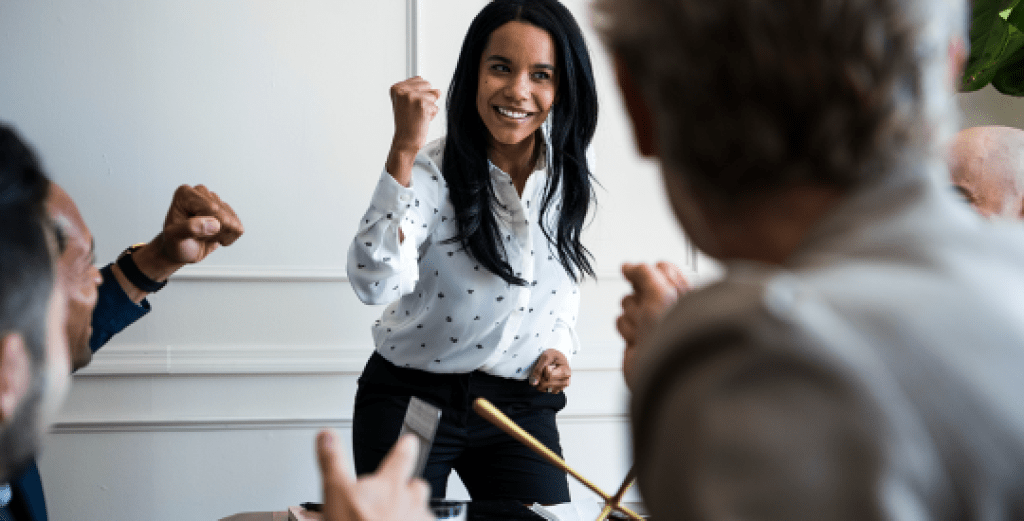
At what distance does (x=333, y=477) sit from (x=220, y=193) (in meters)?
1.90

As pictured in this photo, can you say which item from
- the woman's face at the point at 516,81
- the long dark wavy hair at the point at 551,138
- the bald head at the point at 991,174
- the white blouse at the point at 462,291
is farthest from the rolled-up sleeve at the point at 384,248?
the bald head at the point at 991,174

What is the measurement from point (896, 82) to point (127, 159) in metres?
2.22

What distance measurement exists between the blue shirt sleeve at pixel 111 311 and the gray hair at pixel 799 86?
45.7 inches

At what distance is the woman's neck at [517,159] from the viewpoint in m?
1.89

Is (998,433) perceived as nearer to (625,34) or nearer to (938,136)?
(938,136)

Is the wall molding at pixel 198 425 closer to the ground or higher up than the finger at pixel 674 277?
closer to the ground

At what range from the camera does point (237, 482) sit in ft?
7.69

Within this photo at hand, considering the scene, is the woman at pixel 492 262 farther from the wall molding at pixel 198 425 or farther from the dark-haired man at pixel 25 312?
the dark-haired man at pixel 25 312

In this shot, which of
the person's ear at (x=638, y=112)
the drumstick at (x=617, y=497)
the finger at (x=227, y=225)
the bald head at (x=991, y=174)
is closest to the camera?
the person's ear at (x=638, y=112)

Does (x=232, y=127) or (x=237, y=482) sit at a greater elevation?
(x=232, y=127)

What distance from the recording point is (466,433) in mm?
1674

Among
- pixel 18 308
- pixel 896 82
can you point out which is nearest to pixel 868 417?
pixel 896 82

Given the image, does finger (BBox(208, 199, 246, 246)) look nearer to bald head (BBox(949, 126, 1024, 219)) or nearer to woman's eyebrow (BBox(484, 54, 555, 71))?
woman's eyebrow (BBox(484, 54, 555, 71))

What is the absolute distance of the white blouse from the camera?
5.57 feet
